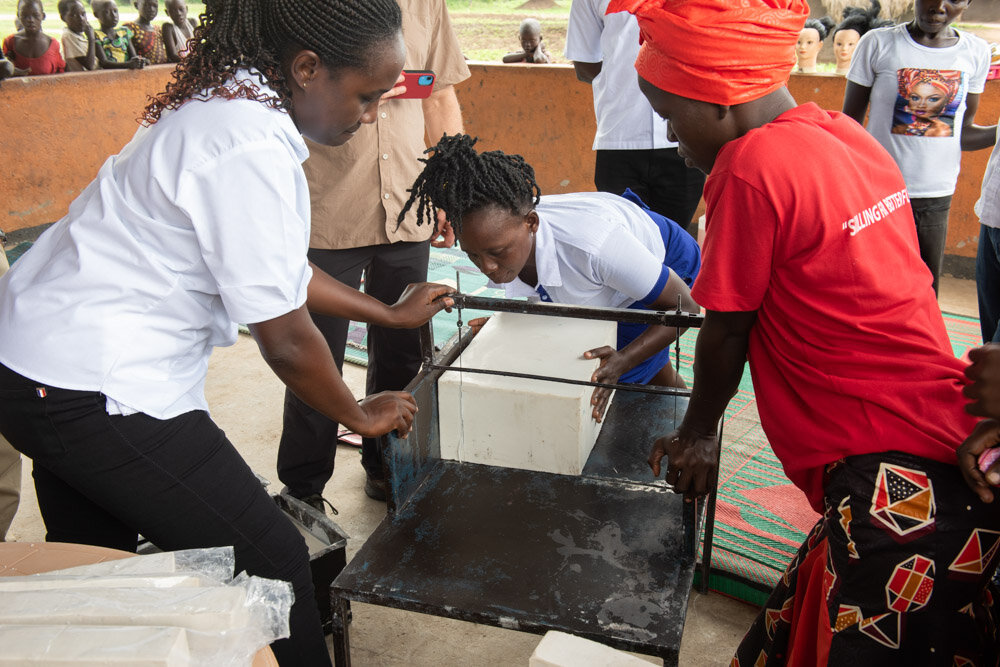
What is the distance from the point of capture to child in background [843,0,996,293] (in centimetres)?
356

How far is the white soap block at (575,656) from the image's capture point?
111cm

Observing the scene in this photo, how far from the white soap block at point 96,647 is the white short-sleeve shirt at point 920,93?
355 cm

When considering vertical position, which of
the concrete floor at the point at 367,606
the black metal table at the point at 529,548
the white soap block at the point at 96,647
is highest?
the white soap block at the point at 96,647

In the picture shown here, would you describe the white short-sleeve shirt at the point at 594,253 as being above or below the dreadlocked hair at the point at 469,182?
below

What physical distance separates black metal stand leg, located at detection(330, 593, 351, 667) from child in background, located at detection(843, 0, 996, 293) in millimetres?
2943

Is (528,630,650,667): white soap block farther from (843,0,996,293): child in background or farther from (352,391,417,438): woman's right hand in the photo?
(843,0,996,293): child in background

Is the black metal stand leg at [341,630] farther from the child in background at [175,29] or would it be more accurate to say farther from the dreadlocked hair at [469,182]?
the child in background at [175,29]

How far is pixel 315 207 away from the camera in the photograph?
104 inches

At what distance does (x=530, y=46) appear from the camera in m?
7.21

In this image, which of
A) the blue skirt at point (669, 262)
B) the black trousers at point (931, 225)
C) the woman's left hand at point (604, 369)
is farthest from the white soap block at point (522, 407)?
the black trousers at point (931, 225)

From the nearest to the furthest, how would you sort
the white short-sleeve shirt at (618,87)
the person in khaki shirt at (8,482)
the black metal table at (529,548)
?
the black metal table at (529,548)
the person in khaki shirt at (8,482)
the white short-sleeve shirt at (618,87)

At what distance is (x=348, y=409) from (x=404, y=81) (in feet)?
4.54

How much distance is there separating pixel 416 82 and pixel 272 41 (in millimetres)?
1284

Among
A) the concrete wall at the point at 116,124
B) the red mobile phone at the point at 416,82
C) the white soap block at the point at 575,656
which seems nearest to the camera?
the white soap block at the point at 575,656
